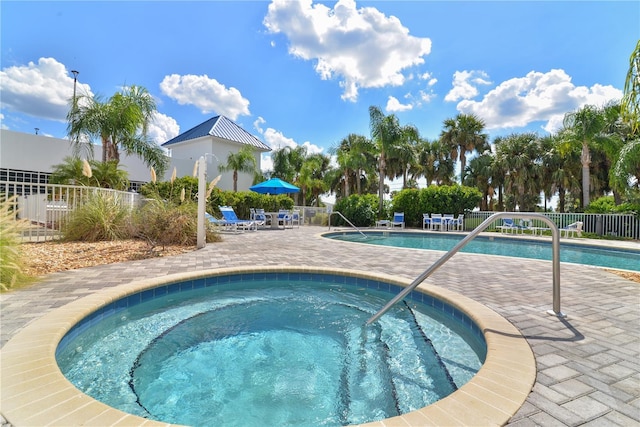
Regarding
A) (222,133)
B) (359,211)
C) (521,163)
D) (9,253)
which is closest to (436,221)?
(359,211)

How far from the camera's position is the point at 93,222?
7293mm

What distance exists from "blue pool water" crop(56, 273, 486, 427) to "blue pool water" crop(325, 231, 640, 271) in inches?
263

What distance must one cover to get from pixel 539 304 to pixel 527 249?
821cm

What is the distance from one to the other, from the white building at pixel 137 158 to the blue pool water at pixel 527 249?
7.99 meters

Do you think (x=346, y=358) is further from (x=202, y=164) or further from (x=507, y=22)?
(x=507, y=22)

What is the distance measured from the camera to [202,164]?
7.79m

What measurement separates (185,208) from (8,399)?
6.86m

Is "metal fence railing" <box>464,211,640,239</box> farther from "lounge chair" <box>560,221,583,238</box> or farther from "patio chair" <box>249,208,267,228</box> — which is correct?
"patio chair" <box>249,208,267,228</box>

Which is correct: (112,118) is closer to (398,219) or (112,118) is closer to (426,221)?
(398,219)

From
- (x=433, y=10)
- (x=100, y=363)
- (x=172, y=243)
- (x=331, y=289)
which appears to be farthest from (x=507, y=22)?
(x=100, y=363)

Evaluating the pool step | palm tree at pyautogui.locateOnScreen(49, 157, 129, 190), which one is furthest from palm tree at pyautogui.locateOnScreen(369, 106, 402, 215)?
the pool step

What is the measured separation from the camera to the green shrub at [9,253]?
12.2 ft

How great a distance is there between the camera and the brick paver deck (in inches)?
67.9

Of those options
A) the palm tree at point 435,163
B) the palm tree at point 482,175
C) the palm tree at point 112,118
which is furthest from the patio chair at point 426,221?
the palm tree at point 112,118
